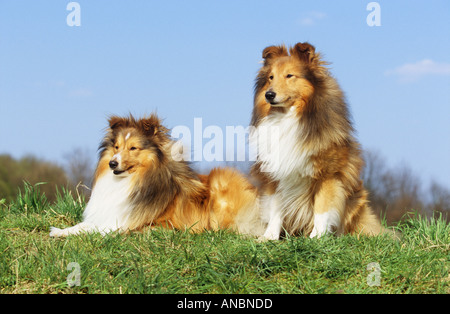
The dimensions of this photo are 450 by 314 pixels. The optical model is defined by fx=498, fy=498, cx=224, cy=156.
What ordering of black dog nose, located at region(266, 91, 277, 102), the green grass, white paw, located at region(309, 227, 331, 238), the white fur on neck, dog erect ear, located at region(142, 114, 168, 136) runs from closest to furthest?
the green grass
white paw, located at region(309, 227, 331, 238)
black dog nose, located at region(266, 91, 277, 102)
the white fur on neck
dog erect ear, located at region(142, 114, 168, 136)

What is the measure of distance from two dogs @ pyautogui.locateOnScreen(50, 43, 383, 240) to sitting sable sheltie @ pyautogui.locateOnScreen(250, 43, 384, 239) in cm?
Answer: 1

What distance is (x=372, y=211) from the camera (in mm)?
6586

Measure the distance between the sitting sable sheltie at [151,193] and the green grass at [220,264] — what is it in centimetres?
65

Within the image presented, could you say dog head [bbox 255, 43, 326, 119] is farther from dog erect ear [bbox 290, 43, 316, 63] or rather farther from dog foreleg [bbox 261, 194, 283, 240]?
dog foreleg [bbox 261, 194, 283, 240]

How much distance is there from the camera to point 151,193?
20.9 feet

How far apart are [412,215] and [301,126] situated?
221cm

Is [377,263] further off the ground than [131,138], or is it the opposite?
[131,138]

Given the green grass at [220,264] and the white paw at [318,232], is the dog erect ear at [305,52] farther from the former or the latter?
the green grass at [220,264]

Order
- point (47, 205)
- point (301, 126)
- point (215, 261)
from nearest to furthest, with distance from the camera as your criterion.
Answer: point (215, 261)
point (301, 126)
point (47, 205)

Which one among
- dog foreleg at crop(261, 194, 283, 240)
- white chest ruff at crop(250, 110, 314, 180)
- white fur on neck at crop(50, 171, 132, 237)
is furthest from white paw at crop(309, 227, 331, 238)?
white fur on neck at crop(50, 171, 132, 237)

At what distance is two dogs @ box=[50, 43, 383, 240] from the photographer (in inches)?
225

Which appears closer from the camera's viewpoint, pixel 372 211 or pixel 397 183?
pixel 372 211
